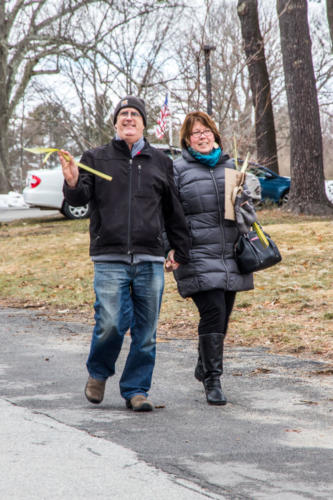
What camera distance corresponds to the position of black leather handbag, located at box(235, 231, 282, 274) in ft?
16.7

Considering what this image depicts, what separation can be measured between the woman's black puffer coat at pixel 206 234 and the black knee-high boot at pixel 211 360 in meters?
0.33

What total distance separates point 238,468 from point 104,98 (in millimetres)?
14748

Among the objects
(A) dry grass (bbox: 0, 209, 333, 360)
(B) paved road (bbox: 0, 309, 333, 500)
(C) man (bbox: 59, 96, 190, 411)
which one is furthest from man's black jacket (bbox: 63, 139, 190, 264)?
(A) dry grass (bbox: 0, 209, 333, 360)

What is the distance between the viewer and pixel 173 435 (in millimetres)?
4172

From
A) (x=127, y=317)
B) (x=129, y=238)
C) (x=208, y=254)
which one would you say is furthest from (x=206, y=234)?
(x=127, y=317)

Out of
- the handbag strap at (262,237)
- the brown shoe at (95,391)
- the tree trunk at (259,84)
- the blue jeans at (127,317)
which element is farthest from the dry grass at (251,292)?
the tree trunk at (259,84)

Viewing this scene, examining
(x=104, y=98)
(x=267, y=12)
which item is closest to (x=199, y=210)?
(x=104, y=98)

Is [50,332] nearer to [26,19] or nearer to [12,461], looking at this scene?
[12,461]

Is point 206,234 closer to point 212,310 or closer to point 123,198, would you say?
point 212,310

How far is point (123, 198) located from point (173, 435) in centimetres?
145

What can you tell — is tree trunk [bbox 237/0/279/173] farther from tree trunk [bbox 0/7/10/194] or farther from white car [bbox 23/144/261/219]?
tree trunk [bbox 0/7/10/194]

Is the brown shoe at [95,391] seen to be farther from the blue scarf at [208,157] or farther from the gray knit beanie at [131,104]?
the gray knit beanie at [131,104]

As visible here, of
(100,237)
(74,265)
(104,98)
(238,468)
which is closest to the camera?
(238,468)

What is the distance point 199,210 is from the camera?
5.04 metres
